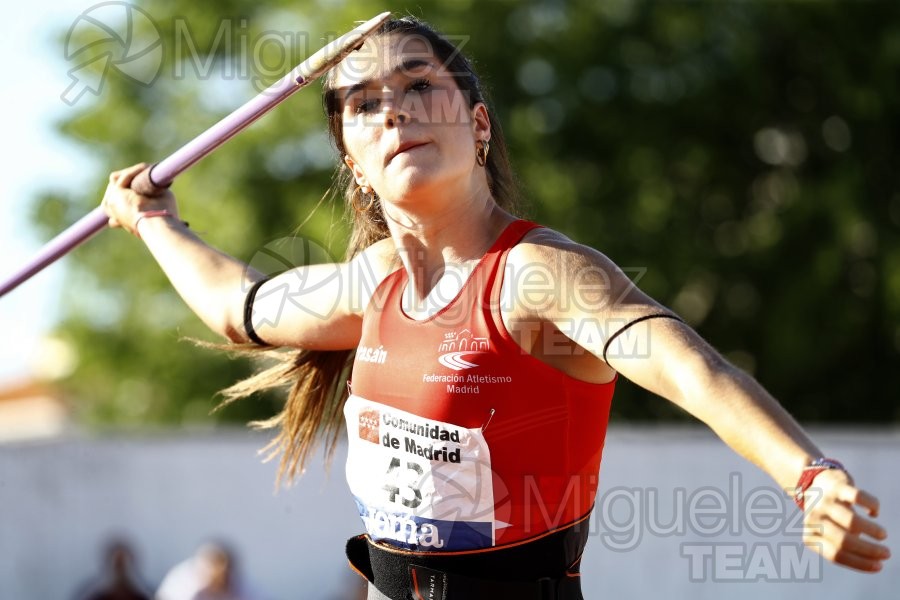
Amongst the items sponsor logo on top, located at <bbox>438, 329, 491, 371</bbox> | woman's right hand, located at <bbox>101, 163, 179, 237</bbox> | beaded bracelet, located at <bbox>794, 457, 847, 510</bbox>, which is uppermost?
woman's right hand, located at <bbox>101, 163, 179, 237</bbox>

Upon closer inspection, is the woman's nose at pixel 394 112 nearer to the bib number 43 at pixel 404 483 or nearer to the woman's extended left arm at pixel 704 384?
the woman's extended left arm at pixel 704 384

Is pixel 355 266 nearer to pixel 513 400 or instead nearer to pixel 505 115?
pixel 513 400

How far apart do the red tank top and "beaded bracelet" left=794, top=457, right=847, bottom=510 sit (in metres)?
0.78

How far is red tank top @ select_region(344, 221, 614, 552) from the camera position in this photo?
2781 mm

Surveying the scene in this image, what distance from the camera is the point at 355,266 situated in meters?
3.33

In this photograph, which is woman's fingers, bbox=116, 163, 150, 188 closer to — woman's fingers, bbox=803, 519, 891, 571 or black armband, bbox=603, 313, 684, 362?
black armband, bbox=603, 313, 684, 362

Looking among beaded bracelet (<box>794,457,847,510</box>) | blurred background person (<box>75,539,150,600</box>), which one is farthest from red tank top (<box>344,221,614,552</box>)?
blurred background person (<box>75,539,150,600</box>)

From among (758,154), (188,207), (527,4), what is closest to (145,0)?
(188,207)

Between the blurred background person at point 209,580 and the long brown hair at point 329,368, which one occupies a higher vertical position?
the long brown hair at point 329,368

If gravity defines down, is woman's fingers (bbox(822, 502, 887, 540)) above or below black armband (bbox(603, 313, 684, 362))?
below

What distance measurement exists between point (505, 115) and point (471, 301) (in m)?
12.2

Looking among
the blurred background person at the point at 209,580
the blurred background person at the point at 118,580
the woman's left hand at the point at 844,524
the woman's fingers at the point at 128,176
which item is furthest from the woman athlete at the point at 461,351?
the blurred background person at the point at 118,580

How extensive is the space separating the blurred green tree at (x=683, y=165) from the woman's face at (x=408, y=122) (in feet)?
34.3

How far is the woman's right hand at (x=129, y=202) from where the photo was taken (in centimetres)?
380
